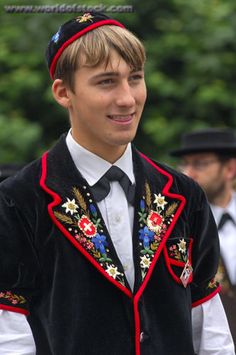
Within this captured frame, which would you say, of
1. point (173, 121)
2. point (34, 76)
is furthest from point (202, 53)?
point (34, 76)

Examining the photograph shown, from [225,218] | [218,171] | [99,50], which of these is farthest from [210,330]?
[218,171]

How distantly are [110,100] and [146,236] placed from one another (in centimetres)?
42

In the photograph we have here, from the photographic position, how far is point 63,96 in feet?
10.6

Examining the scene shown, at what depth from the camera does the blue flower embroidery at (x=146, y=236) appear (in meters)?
3.16

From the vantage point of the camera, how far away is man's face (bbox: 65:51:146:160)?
3104 millimetres

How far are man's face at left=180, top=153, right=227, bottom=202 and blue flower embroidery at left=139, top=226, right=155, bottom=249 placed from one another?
359 cm

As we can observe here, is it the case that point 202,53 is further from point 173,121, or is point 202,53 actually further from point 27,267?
point 27,267

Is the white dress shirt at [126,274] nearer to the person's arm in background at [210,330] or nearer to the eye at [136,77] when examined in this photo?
the person's arm in background at [210,330]

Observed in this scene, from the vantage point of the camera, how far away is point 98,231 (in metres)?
3.13

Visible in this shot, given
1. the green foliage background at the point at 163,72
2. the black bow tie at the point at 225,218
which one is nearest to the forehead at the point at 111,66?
the black bow tie at the point at 225,218

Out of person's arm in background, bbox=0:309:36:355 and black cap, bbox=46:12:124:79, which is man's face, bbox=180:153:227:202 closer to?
black cap, bbox=46:12:124:79

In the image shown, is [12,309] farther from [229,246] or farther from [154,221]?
[229,246]

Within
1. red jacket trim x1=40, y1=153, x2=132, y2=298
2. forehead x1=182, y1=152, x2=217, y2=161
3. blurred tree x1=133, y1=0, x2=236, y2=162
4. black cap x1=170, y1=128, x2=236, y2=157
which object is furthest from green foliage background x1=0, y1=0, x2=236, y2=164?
red jacket trim x1=40, y1=153, x2=132, y2=298

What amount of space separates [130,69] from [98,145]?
0.82 ft
